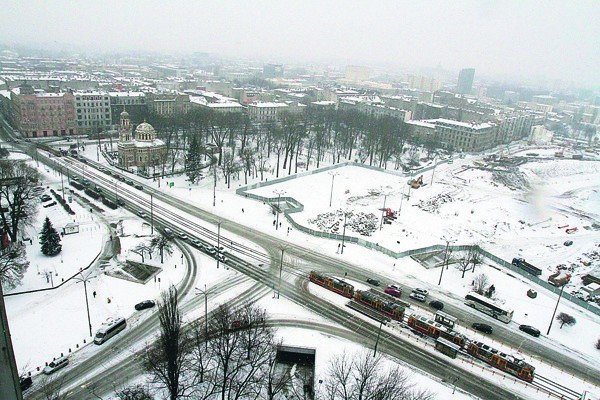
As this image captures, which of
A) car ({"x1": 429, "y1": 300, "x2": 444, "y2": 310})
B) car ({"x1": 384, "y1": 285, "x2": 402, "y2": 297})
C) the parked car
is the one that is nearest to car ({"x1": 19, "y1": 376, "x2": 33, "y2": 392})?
the parked car

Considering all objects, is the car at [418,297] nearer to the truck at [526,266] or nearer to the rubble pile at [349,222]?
the rubble pile at [349,222]

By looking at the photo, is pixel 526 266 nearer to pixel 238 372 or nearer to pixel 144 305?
pixel 238 372

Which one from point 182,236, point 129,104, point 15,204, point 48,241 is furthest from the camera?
point 129,104

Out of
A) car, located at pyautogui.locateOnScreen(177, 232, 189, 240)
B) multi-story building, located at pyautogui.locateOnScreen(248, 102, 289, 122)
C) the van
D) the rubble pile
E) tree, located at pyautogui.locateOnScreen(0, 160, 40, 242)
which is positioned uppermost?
multi-story building, located at pyautogui.locateOnScreen(248, 102, 289, 122)

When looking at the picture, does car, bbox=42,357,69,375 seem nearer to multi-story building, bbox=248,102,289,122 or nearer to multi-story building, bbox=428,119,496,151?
multi-story building, bbox=248,102,289,122

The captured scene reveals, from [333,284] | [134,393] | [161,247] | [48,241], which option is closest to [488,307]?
[333,284]

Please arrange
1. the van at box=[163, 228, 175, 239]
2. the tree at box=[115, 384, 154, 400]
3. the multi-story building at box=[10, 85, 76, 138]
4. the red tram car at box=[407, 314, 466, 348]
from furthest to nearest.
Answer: the multi-story building at box=[10, 85, 76, 138]
the van at box=[163, 228, 175, 239]
the red tram car at box=[407, 314, 466, 348]
the tree at box=[115, 384, 154, 400]

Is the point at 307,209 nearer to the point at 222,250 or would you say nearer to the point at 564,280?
the point at 222,250
